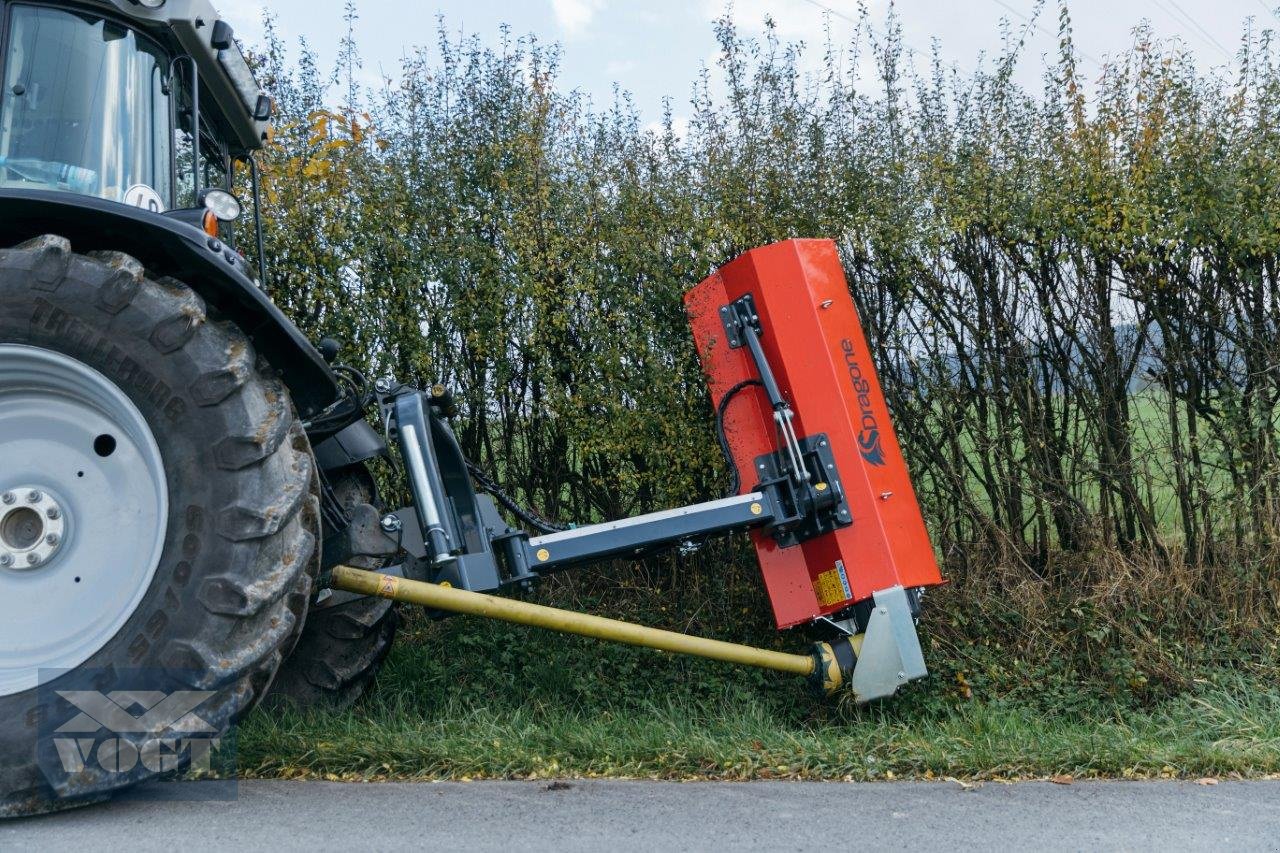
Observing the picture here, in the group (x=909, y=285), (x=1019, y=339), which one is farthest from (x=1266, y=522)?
(x=909, y=285)

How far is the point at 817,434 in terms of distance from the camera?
14.4 feet

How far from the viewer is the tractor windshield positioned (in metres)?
3.44

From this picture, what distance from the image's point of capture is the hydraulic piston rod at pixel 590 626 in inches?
146

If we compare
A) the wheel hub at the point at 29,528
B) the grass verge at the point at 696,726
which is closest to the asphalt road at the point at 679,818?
the grass verge at the point at 696,726

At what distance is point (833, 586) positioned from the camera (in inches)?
171

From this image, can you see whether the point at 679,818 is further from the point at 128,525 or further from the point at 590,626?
the point at 128,525

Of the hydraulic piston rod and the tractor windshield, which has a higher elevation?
the tractor windshield

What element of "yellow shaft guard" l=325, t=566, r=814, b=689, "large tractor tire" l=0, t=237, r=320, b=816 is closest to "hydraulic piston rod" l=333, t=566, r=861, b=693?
"yellow shaft guard" l=325, t=566, r=814, b=689

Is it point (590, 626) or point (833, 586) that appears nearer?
point (590, 626)

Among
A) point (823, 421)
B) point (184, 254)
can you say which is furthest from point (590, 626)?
point (184, 254)

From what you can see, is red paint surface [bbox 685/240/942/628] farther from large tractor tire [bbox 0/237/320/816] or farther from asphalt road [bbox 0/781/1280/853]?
large tractor tire [bbox 0/237/320/816]

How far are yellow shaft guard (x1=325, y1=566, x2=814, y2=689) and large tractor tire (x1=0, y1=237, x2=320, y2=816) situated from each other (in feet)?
1.26

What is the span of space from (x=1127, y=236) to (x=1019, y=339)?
2.30 feet

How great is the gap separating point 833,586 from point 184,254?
8.69 ft
